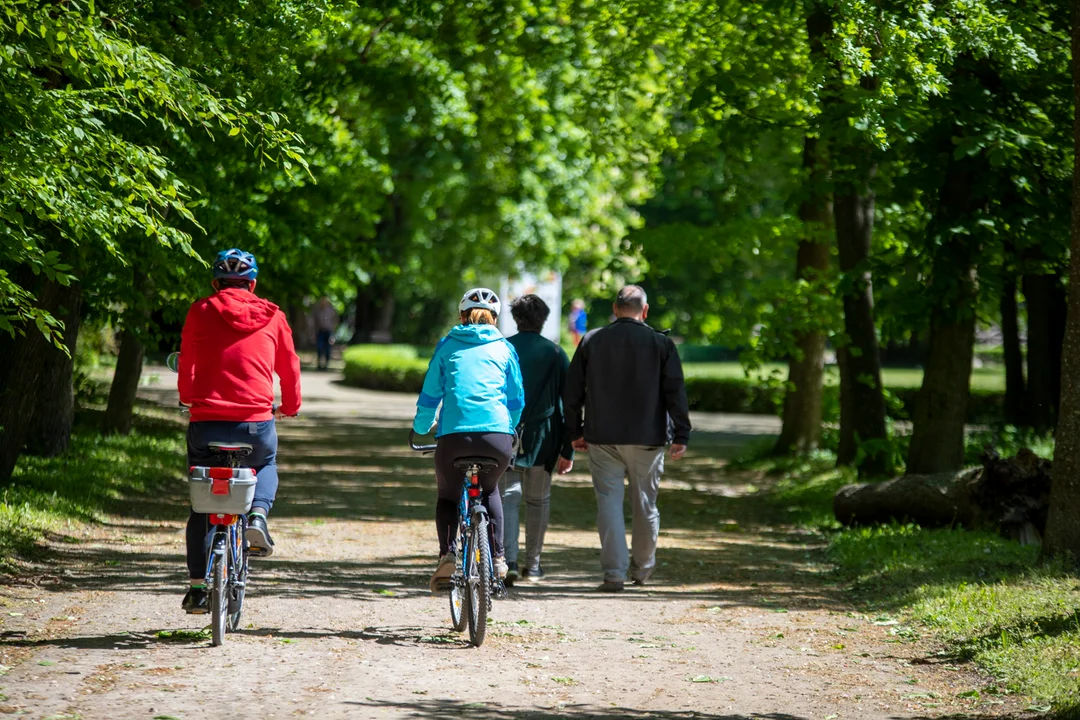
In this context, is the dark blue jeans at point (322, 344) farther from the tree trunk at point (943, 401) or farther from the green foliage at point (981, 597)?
the green foliage at point (981, 597)

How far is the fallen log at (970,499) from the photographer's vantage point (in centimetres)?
1119

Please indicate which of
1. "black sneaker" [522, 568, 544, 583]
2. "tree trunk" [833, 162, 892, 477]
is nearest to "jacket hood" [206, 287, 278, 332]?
"black sneaker" [522, 568, 544, 583]

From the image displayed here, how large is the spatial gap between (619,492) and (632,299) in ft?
4.31

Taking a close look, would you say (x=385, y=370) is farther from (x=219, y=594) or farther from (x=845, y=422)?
(x=219, y=594)

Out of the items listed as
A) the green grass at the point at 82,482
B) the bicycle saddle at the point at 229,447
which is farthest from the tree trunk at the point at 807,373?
the bicycle saddle at the point at 229,447

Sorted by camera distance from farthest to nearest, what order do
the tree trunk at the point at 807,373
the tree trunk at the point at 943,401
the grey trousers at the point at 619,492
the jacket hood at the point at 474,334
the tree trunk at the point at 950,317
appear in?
the tree trunk at the point at 807,373
the tree trunk at the point at 943,401
the tree trunk at the point at 950,317
the grey trousers at the point at 619,492
the jacket hood at the point at 474,334

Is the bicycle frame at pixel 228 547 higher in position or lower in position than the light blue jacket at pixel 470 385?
lower

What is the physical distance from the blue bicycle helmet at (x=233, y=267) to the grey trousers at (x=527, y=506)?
7.97ft

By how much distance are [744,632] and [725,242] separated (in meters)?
9.44

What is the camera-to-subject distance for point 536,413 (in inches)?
372

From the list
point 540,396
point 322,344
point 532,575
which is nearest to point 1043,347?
point 532,575

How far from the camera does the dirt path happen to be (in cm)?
614

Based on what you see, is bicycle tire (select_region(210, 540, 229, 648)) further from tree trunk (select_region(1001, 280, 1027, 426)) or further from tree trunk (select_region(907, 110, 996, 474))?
tree trunk (select_region(1001, 280, 1027, 426))

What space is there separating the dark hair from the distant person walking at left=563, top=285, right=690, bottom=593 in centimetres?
34
